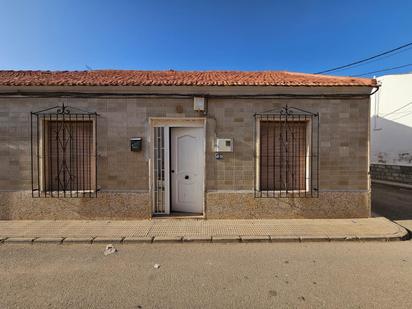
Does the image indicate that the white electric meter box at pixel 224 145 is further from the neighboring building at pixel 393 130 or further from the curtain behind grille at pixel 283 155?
the neighboring building at pixel 393 130

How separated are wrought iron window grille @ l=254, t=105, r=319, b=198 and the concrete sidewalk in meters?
0.80

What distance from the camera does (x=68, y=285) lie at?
3348mm

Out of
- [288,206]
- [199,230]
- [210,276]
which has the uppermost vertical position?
[288,206]

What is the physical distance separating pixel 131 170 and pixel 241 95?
3105mm

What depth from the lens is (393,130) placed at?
13914 millimetres

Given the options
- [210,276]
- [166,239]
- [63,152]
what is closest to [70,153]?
[63,152]

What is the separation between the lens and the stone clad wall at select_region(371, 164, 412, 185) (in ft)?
41.4

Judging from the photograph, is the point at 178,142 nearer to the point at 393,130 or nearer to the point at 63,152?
the point at 63,152

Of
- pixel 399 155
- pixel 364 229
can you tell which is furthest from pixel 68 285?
pixel 399 155

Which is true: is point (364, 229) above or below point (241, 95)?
below

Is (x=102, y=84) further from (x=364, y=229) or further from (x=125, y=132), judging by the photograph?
(x=364, y=229)

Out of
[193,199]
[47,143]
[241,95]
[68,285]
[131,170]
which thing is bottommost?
[68,285]

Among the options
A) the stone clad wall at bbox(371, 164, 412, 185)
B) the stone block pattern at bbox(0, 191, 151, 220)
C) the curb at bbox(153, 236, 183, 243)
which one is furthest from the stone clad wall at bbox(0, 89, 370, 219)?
the stone clad wall at bbox(371, 164, 412, 185)

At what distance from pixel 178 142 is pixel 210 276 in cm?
348
